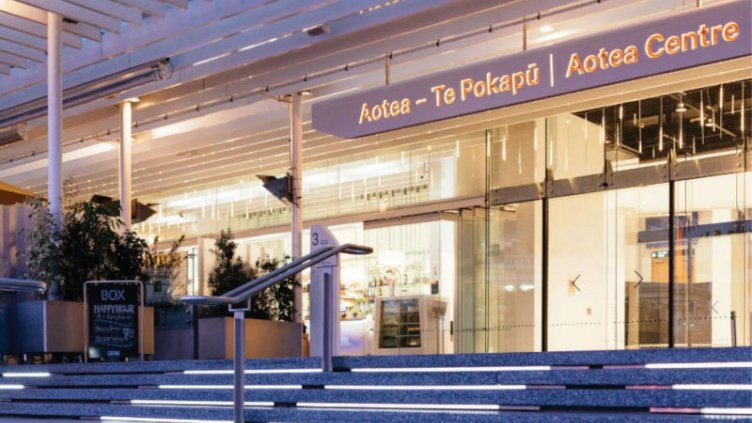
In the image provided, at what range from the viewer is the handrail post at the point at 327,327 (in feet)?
23.1

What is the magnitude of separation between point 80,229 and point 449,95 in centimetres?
433

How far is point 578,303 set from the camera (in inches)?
477

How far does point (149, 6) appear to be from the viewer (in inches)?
441

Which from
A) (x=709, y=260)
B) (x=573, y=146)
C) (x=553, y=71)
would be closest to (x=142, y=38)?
(x=573, y=146)

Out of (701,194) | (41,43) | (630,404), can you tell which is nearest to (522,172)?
(701,194)

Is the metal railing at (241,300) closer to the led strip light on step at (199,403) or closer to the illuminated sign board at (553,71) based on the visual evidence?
the led strip light on step at (199,403)

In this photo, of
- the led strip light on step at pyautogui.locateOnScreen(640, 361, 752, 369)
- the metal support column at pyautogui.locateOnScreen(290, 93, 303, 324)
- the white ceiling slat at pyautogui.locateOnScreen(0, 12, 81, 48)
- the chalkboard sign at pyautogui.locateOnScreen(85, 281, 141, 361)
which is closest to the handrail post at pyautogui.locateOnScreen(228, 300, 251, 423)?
the led strip light on step at pyautogui.locateOnScreen(640, 361, 752, 369)

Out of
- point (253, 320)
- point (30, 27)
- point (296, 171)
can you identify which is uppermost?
point (30, 27)

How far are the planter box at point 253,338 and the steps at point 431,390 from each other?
2983 millimetres

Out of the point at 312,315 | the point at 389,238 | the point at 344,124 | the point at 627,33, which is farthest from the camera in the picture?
the point at 389,238

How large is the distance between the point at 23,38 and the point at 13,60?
0.83 metres

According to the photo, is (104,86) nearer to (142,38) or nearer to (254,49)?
(142,38)

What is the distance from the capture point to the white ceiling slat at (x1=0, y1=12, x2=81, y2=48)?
11.6m

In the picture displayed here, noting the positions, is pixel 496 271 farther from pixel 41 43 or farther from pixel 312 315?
pixel 41 43
